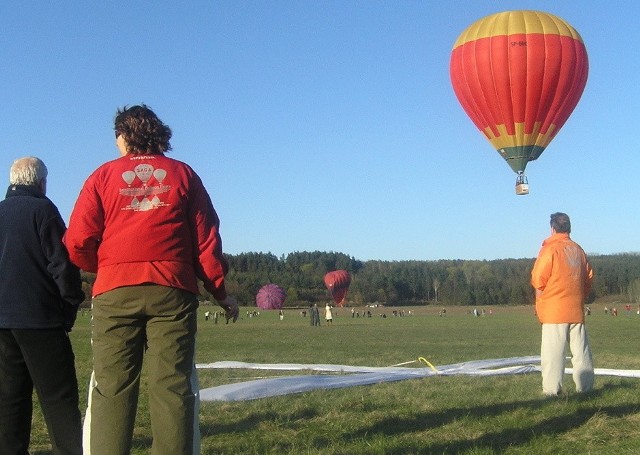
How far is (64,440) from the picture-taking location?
14.4 ft

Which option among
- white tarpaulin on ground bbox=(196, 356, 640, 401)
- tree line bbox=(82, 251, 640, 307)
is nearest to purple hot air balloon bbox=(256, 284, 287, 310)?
tree line bbox=(82, 251, 640, 307)

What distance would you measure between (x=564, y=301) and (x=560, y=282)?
0.54 feet

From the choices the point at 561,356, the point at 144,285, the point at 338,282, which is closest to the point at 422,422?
the point at 561,356

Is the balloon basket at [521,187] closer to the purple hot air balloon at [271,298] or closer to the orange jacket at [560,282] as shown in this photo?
the orange jacket at [560,282]

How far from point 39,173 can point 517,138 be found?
68.0ft

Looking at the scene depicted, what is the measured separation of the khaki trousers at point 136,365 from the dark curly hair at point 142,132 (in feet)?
2.22

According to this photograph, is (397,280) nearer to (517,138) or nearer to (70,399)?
(517,138)

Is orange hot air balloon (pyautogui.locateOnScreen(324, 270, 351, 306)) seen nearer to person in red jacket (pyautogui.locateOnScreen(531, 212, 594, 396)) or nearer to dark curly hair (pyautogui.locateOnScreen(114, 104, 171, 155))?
person in red jacket (pyautogui.locateOnScreen(531, 212, 594, 396))

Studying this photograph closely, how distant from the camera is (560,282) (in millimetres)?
7617

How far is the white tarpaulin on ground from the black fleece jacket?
2.97 metres

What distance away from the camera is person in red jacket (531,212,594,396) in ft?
24.8

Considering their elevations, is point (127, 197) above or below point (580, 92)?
below

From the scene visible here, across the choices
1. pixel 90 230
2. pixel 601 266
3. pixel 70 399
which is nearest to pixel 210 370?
pixel 70 399

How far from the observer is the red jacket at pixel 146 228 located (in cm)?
382
